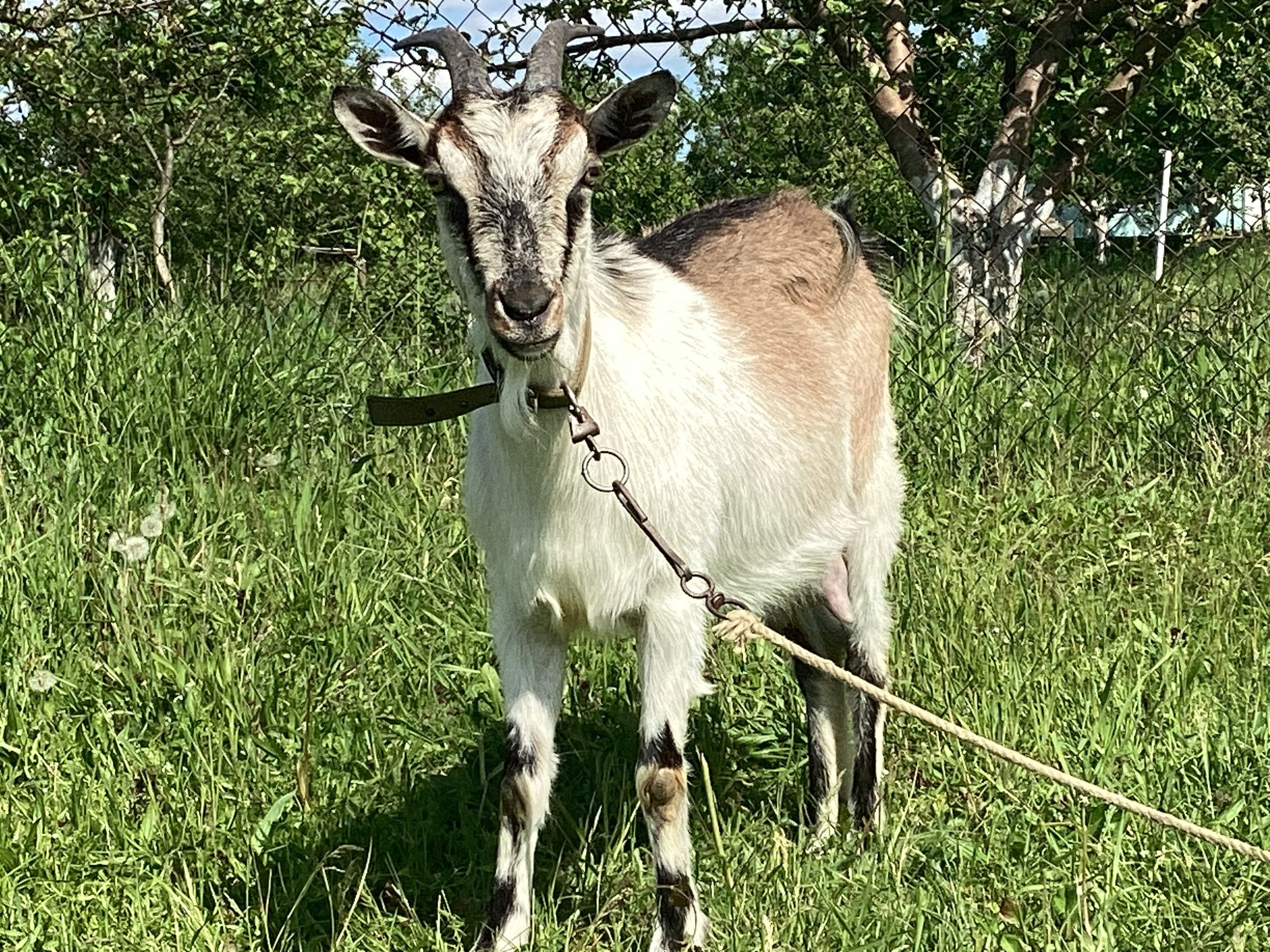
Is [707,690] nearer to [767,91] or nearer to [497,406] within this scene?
[497,406]

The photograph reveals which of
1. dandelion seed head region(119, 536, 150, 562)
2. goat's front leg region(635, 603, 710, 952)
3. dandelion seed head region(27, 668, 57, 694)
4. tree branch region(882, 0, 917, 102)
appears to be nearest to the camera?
goat's front leg region(635, 603, 710, 952)

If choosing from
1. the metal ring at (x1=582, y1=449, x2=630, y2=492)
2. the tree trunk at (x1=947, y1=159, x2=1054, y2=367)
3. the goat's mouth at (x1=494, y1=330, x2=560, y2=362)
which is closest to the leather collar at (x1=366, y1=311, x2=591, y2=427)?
the metal ring at (x1=582, y1=449, x2=630, y2=492)

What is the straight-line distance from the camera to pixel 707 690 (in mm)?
2947

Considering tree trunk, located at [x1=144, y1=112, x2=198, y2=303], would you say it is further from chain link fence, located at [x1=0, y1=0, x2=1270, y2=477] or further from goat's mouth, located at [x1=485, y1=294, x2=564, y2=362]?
goat's mouth, located at [x1=485, y1=294, x2=564, y2=362]

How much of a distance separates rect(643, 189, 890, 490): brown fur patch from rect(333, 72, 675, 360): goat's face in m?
0.83

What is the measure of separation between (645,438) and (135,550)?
1.63 metres

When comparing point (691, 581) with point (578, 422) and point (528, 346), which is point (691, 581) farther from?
point (528, 346)

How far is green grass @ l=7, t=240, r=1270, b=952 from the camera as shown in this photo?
289 centimetres

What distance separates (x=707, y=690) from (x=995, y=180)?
4295mm

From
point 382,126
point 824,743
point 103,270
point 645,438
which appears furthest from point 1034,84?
point 382,126

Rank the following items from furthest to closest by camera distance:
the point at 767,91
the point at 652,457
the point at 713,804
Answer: the point at 767,91
the point at 652,457
the point at 713,804

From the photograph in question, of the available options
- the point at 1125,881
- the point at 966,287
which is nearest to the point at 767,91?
the point at 966,287

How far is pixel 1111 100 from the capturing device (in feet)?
21.9

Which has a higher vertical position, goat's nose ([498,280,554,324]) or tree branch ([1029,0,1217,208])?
tree branch ([1029,0,1217,208])
